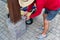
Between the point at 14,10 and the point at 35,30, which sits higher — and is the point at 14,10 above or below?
above

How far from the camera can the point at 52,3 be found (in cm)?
155

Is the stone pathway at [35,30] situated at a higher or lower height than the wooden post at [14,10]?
lower

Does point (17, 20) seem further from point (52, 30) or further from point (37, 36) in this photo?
point (52, 30)

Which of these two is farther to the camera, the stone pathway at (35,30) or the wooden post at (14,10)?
the stone pathway at (35,30)

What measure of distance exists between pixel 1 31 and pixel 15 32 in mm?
247

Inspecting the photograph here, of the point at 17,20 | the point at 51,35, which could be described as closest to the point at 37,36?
the point at 51,35

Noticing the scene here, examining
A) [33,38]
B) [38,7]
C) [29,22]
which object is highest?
[38,7]

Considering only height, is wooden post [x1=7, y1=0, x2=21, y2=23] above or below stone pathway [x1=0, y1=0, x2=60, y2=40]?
above

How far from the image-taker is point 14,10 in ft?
5.32

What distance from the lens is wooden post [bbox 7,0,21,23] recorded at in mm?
1569

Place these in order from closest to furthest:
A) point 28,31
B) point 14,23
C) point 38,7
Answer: point 38,7 → point 14,23 → point 28,31

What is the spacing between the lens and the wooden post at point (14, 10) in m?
1.57

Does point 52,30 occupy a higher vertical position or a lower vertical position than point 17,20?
lower

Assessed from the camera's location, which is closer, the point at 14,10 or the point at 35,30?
the point at 14,10
